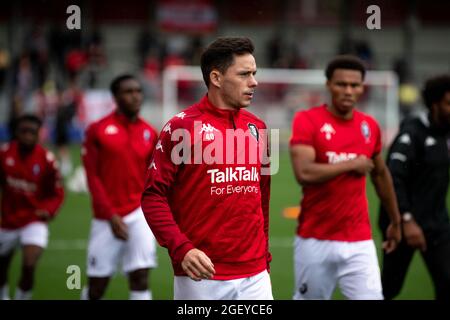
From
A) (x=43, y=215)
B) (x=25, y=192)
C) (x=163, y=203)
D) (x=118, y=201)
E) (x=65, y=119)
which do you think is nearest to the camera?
(x=163, y=203)

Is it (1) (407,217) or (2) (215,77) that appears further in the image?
(1) (407,217)

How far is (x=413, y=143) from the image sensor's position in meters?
6.98

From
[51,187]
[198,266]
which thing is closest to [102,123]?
[51,187]

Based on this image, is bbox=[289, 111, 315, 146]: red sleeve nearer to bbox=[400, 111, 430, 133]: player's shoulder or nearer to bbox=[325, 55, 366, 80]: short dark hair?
bbox=[325, 55, 366, 80]: short dark hair

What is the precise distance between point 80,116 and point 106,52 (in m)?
7.71

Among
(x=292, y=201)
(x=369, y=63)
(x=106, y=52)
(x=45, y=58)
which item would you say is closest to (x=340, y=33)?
(x=369, y=63)

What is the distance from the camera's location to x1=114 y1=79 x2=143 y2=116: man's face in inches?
308

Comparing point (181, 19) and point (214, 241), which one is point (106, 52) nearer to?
point (181, 19)

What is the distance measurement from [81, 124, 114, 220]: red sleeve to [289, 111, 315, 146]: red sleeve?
194 cm

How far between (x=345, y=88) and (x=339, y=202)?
927mm

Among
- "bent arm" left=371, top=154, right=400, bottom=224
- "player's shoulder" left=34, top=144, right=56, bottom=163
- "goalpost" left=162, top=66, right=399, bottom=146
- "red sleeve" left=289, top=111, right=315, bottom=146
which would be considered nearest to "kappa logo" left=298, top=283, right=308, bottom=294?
"bent arm" left=371, top=154, right=400, bottom=224

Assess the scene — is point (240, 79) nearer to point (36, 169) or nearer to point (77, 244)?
point (36, 169)

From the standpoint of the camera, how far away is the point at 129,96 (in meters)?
7.86

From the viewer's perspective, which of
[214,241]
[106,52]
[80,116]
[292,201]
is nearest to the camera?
[214,241]
